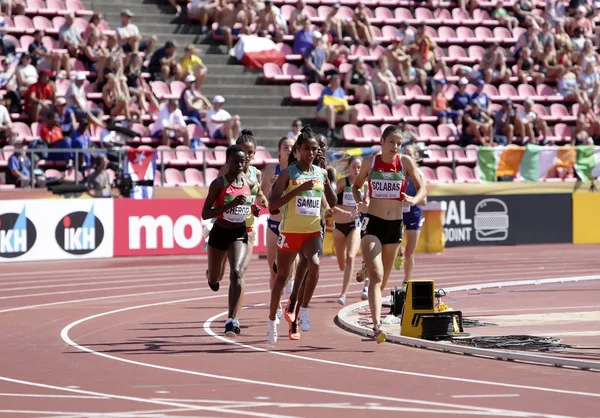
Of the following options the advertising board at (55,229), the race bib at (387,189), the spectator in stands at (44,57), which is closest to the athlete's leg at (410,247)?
the race bib at (387,189)

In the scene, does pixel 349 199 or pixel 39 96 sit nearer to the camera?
pixel 349 199

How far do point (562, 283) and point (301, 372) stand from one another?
1028cm

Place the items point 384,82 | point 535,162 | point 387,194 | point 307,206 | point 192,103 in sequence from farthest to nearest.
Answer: point 384,82, point 535,162, point 192,103, point 387,194, point 307,206

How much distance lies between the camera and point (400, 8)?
35.0 m

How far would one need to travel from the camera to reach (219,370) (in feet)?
34.8

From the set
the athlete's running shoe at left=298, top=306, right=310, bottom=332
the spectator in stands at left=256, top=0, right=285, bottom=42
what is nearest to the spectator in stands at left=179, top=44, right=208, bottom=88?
the spectator in stands at left=256, top=0, right=285, bottom=42

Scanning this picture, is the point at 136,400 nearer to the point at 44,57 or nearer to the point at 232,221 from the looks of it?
the point at 232,221

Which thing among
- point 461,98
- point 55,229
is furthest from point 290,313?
point 461,98

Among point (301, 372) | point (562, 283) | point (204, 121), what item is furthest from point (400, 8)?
point (301, 372)

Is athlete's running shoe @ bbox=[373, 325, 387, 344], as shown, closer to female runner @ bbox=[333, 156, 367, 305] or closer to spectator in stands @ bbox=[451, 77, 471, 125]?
female runner @ bbox=[333, 156, 367, 305]

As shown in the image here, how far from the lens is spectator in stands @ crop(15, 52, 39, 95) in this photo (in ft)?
86.1

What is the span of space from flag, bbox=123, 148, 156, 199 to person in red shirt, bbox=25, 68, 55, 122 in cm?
222

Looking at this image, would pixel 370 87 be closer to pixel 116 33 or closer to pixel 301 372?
pixel 116 33

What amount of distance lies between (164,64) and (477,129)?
310 inches
